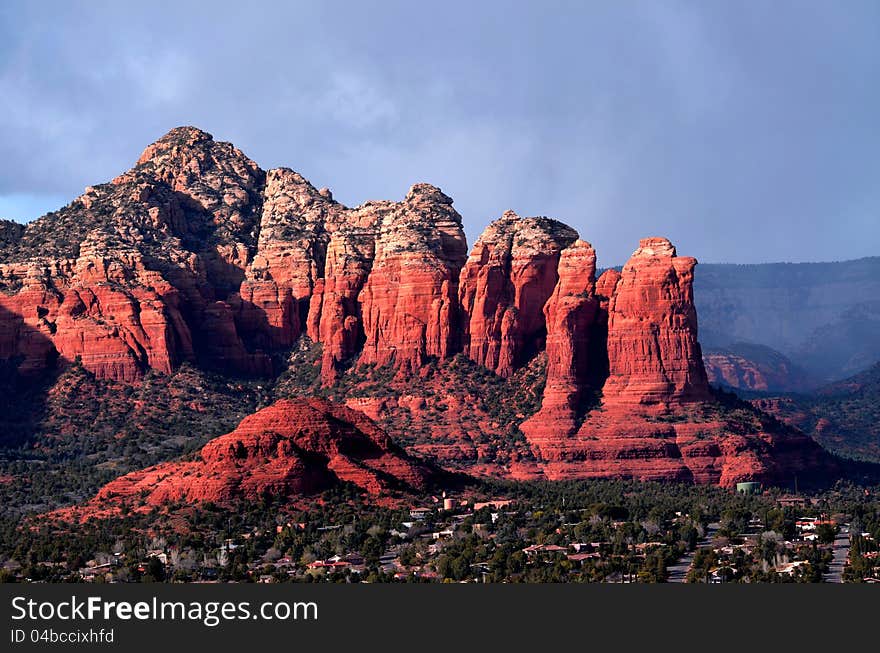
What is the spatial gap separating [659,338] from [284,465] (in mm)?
52290

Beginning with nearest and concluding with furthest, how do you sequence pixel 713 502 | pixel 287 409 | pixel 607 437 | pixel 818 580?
pixel 818 580
pixel 287 409
pixel 713 502
pixel 607 437

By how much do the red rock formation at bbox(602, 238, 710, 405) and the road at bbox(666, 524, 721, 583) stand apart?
146 ft

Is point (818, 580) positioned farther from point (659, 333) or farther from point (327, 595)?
point (659, 333)

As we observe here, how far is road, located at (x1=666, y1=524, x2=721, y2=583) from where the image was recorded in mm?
130250

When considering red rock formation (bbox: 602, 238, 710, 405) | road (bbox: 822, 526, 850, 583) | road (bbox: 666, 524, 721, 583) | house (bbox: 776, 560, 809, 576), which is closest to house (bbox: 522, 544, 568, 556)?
road (bbox: 666, 524, 721, 583)

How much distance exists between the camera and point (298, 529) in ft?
487

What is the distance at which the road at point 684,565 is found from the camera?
130250 mm

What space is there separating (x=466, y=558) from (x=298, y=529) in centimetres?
1599

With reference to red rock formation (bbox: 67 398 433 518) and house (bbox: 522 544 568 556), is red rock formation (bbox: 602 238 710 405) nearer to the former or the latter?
red rock formation (bbox: 67 398 433 518)

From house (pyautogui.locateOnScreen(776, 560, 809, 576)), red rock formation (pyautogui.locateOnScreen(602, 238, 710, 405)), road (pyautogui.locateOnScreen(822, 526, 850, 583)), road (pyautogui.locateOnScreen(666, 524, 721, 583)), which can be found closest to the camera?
road (pyautogui.locateOnScreen(822, 526, 850, 583))

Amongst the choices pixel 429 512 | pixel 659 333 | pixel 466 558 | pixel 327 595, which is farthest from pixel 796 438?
pixel 327 595


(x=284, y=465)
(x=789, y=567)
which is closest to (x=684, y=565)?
(x=789, y=567)

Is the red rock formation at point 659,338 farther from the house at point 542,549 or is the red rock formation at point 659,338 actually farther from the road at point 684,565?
the house at point 542,549

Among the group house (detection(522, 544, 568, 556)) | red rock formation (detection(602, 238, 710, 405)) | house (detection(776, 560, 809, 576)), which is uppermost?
Result: red rock formation (detection(602, 238, 710, 405))
